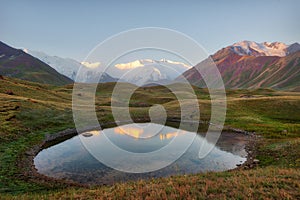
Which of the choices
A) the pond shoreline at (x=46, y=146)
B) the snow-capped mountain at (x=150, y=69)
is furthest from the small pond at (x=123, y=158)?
the snow-capped mountain at (x=150, y=69)

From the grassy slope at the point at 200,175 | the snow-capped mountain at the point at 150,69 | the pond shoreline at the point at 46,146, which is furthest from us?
the snow-capped mountain at the point at 150,69

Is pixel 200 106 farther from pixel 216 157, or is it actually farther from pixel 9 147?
pixel 9 147

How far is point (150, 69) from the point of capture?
4722 cm

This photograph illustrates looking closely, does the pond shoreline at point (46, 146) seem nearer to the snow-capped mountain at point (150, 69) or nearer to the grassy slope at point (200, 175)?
the grassy slope at point (200, 175)

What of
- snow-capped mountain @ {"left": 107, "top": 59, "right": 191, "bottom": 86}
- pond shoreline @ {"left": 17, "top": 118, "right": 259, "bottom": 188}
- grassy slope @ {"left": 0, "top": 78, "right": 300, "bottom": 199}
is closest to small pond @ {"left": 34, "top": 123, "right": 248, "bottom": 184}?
pond shoreline @ {"left": 17, "top": 118, "right": 259, "bottom": 188}

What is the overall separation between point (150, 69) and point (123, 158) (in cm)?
2232

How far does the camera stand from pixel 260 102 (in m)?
77.0

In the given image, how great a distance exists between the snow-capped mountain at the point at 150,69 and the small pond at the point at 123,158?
477 inches

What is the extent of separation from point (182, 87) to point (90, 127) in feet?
321

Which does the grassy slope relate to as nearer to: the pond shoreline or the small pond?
the pond shoreline

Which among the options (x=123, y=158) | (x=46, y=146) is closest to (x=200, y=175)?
(x=123, y=158)

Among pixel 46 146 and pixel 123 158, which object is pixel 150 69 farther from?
pixel 46 146

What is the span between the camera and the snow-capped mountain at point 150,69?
115 feet

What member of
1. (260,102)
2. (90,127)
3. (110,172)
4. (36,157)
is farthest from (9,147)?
(260,102)
